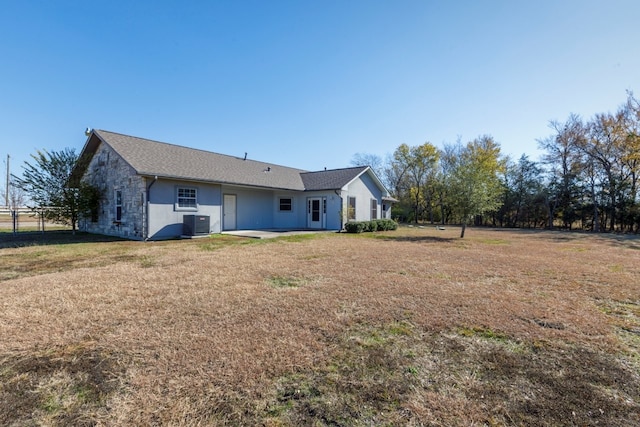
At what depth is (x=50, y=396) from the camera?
2176mm

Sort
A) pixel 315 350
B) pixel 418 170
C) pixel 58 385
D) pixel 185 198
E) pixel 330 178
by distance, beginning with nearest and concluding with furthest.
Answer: pixel 58 385, pixel 315 350, pixel 185 198, pixel 330 178, pixel 418 170

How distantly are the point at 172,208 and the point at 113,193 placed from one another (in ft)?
11.5

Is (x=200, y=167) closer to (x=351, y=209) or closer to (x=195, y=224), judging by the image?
(x=195, y=224)

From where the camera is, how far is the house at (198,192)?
12.2 meters

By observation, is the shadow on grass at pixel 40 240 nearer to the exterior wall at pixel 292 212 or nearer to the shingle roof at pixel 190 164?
the shingle roof at pixel 190 164

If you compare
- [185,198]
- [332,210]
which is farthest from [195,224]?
[332,210]

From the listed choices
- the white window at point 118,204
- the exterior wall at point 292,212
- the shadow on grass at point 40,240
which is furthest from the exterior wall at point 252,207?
the shadow on grass at point 40,240

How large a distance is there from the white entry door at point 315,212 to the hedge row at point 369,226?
7.86 feet

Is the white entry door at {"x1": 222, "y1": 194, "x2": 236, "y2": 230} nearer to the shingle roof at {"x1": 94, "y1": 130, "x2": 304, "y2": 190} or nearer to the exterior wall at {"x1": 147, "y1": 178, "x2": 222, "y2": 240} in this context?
the exterior wall at {"x1": 147, "y1": 178, "x2": 222, "y2": 240}

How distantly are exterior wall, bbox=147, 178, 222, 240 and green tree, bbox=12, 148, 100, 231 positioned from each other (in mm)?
4633

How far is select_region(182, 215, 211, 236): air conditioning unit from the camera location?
12633 millimetres

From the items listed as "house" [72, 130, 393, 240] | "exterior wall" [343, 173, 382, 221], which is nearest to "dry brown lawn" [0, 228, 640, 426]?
"house" [72, 130, 393, 240]

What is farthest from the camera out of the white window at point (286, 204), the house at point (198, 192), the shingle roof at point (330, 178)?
the white window at point (286, 204)

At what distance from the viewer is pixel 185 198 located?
43.4ft
